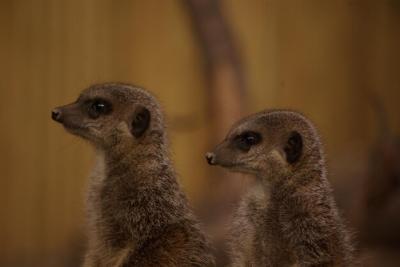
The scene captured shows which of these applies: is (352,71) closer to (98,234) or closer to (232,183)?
(232,183)

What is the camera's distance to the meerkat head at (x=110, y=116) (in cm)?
246

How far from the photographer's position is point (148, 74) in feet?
10.6

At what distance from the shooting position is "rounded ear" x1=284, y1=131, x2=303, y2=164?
94.5 inches

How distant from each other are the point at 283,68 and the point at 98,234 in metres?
0.99

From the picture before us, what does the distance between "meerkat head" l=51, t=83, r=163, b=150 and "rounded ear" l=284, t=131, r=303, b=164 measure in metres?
0.36

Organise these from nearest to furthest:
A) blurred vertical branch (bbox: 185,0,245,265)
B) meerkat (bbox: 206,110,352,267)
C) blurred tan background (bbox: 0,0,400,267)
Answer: meerkat (bbox: 206,110,352,267)
blurred tan background (bbox: 0,0,400,267)
blurred vertical branch (bbox: 185,0,245,265)

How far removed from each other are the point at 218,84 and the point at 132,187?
1066 millimetres

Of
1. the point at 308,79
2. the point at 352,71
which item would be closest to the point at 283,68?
the point at 308,79

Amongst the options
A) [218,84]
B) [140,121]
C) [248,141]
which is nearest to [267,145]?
[248,141]

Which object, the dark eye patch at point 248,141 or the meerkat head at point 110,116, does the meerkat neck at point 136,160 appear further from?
the dark eye patch at point 248,141

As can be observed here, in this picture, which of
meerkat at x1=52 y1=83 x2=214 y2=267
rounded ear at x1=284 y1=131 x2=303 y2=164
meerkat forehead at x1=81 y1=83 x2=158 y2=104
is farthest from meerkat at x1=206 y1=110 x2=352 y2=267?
meerkat forehead at x1=81 y1=83 x2=158 y2=104

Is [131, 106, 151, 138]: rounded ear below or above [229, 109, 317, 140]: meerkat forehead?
above

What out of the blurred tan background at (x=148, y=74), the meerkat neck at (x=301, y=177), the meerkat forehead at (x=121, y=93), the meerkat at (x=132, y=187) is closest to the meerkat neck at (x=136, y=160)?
the meerkat at (x=132, y=187)

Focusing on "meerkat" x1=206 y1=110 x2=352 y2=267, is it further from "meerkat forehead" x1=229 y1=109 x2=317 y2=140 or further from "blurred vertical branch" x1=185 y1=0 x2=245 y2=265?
"blurred vertical branch" x1=185 y1=0 x2=245 y2=265
